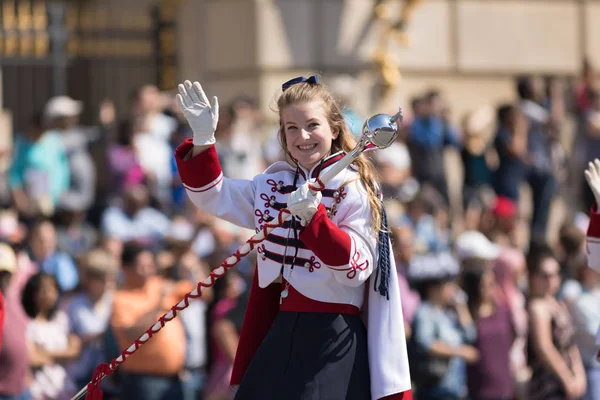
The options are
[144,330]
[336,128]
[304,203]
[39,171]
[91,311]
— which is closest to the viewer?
[304,203]

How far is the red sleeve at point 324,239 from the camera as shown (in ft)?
16.8

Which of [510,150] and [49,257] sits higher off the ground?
[510,150]

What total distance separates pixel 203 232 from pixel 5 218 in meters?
1.47

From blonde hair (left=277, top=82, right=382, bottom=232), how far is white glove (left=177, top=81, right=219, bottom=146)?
313 millimetres

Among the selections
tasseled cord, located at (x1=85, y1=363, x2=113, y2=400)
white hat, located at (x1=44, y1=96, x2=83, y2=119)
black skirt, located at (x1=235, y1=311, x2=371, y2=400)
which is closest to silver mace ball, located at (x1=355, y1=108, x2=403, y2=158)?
black skirt, located at (x1=235, y1=311, x2=371, y2=400)

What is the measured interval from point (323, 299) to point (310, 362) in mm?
250

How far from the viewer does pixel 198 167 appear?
17.7 ft

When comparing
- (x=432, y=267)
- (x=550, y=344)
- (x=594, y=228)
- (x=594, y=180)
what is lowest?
(x=550, y=344)

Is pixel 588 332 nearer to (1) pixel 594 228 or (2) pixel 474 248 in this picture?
(2) pixel 474 248

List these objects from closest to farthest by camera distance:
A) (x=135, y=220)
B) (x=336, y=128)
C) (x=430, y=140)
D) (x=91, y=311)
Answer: (x=336, y=128), (x=91, y=311), (x=135, y=220), (x=430, y=140)

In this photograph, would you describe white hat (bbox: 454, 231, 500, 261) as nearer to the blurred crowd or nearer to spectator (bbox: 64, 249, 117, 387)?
the blurred crowd

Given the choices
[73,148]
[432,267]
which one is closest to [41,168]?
[73,148]

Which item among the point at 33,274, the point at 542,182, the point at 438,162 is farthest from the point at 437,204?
the point at 33,274

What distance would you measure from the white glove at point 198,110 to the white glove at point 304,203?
46 cm
